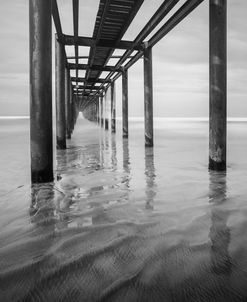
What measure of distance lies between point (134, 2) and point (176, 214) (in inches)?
209

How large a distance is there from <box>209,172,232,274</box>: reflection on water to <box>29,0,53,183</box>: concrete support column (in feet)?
8.38

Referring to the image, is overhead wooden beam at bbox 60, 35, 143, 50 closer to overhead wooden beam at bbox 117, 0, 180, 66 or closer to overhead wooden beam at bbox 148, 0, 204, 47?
overhead wooden beam at bbox 117, 0, 180, 66

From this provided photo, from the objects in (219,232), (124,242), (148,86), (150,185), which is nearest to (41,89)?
(150,185)

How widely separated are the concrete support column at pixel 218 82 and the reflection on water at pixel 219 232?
54.9 inches

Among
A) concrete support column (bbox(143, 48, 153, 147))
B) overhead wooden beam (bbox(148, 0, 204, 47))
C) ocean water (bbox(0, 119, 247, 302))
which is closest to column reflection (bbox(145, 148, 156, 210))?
ocean water (bbox(0, 119, 247, 302))

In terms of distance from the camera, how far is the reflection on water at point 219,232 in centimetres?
181

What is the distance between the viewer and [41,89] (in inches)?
162

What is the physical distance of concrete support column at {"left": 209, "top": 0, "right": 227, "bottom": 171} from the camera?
503 cm

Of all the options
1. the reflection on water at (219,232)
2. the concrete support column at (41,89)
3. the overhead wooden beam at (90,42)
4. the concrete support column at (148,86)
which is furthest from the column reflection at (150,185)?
the overhead wooden beam at (90,42)

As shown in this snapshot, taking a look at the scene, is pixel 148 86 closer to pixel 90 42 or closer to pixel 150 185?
pixel 90 42

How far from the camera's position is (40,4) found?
3986 millimetres

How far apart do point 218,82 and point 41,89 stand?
320 centimetres

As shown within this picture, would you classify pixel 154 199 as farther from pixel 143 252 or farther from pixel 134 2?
pixel 134 2

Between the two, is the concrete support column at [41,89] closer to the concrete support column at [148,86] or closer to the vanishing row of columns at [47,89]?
the vanishing row of columns at [47,89]
